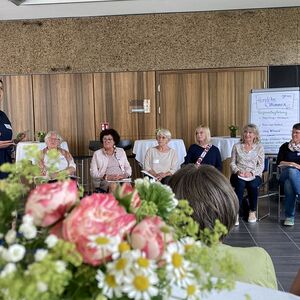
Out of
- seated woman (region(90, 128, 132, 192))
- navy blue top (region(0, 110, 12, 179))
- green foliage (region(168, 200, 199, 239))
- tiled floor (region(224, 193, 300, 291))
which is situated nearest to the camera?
green foliage (region(168, 200, 199, 239))

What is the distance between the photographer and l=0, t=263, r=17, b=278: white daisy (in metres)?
0.52

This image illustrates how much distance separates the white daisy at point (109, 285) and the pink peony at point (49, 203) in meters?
0.10

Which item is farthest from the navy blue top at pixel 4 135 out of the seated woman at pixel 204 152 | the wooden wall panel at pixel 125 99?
the wooden wall panel at pixel 125 99

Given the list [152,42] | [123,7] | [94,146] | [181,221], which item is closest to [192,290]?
[181,221]

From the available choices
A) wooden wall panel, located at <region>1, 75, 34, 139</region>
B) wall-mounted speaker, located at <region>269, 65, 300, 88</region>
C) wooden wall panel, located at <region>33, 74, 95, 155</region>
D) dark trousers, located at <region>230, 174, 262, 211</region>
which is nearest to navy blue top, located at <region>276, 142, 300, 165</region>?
dark trousers, located at <region>230, 174, 262, 211</region>

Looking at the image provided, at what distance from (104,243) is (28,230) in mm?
→ 105

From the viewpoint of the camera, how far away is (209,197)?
1.28m

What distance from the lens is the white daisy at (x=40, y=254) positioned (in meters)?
0.53

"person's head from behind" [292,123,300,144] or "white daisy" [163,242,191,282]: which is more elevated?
"white daisy" [163,242,191,282]

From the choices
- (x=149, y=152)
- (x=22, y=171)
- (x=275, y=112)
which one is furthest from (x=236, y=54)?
(x=22, y=171)

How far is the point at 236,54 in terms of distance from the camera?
736 cm

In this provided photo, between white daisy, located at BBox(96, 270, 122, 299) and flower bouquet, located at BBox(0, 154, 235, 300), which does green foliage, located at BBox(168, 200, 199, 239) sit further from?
white daisy, located at BBox(96, 270, 122, 299)

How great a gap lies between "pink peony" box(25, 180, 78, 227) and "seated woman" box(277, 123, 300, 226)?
4.65m

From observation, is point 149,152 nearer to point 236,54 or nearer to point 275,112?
point 275,112
